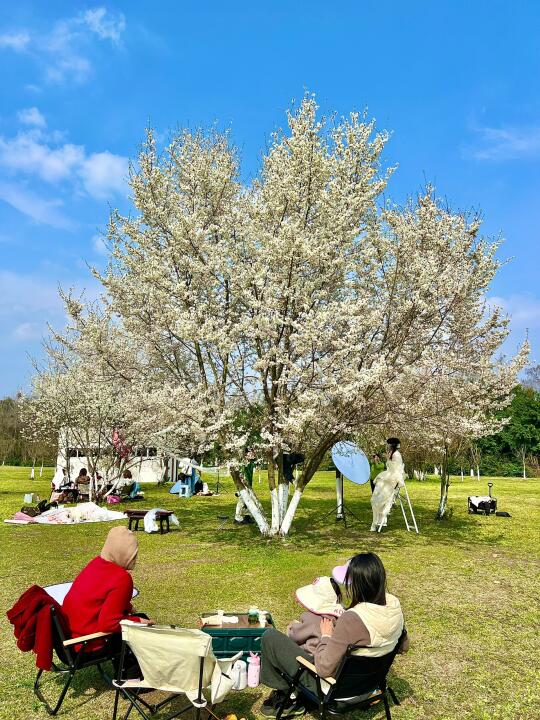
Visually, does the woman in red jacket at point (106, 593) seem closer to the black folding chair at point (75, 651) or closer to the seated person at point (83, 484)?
the black folding chair at point (75, 651)

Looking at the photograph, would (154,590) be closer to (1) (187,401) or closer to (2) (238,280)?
(1) (187,401)

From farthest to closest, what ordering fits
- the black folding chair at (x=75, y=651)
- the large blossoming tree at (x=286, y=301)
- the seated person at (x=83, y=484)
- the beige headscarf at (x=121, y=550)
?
the seated person at (x=83, y=484) → the large blossoming tree at (x=286, y=301) → the beige headscarf at (x=121, y=550) → the black folding chair at (x=75, y=651)

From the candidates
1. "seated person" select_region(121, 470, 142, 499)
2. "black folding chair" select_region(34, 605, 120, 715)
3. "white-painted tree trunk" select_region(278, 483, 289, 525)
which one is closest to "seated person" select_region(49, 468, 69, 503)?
"seated person" select_region(121, 470, 142, 499)

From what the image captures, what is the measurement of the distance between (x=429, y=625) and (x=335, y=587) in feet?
9.07

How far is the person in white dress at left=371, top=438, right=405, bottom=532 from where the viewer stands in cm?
1404

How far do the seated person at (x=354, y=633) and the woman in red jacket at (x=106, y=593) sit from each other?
118 cm

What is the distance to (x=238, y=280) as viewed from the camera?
1180cm

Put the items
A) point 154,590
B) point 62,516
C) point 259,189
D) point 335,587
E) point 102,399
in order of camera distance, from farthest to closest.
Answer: point 102,399 < point 62,516 < point 259,189 < point 154,590 < point 335,587

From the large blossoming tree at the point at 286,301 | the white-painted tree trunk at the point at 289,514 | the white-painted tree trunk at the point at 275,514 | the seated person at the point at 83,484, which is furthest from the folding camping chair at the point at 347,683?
the seated person at the point at 83,484

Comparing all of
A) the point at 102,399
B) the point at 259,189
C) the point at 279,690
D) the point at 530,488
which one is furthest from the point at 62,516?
the point at 530,488

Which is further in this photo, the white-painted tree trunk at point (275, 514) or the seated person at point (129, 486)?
the seated person at point (129, 486)

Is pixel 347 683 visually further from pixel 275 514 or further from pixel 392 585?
pixel 275 514

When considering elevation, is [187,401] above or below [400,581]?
above

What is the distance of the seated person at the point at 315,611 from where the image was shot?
14.6 ft
